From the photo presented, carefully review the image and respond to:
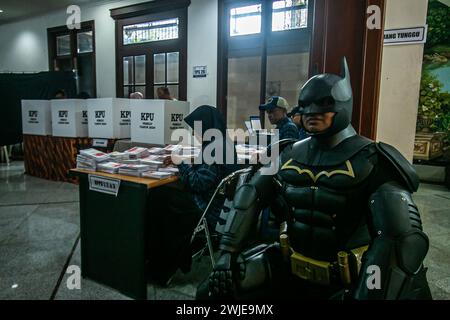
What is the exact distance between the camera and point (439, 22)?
5609mm

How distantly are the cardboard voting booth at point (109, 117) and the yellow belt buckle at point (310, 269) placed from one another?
3.50 metres

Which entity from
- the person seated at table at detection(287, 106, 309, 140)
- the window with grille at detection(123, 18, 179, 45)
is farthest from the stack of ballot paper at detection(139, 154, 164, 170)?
the window with grille at detection(123, 18, 179, 45)

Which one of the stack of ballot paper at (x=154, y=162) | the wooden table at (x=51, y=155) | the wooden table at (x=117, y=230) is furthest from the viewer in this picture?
the wooden table at (x=51, y=155)

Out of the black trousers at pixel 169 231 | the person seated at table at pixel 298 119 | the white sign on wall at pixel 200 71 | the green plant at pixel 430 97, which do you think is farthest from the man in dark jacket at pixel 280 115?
the green plant at pixel 430 97

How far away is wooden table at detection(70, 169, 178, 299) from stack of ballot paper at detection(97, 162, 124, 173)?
0.19 feet

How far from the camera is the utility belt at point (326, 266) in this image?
1214 millimetres

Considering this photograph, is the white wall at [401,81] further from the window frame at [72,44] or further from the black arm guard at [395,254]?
the window frame at [72,44]

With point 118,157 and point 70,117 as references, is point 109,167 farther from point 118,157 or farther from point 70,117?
point 70,117

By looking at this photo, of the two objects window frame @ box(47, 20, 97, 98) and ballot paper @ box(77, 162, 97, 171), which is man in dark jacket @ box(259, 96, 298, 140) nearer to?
ballot paper @ box(77, 162, 97, 171)

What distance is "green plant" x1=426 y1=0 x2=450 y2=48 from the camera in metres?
5.55

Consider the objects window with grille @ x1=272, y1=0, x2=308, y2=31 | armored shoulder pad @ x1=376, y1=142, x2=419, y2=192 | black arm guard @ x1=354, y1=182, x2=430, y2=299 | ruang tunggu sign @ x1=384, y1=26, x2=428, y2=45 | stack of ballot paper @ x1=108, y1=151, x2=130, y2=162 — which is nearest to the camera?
black arm guard @ x1=354, y1=182, x2=430, y2=299

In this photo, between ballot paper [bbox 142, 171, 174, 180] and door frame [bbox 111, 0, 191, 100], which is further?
door frame [bbox 111, 0, 191, 100]

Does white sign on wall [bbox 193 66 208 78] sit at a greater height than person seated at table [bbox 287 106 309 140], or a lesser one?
greater

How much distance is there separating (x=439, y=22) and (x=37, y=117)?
23.7ft
